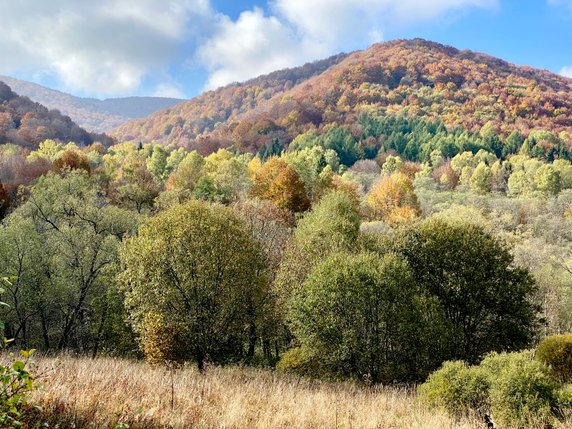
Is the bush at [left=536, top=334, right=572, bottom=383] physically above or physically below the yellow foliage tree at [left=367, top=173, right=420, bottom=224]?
below

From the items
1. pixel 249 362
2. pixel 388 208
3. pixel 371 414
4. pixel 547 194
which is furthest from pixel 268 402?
pixel 547 194

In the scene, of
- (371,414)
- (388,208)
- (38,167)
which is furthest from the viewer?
(388,208)

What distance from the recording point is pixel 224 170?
6228 centimetres

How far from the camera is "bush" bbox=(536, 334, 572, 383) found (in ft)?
59.6

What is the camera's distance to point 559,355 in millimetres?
18531

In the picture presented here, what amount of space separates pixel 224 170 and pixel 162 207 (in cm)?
1735

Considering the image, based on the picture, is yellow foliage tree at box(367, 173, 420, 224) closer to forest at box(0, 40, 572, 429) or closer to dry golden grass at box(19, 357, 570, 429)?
forest at box(0, 40, 572, 429)

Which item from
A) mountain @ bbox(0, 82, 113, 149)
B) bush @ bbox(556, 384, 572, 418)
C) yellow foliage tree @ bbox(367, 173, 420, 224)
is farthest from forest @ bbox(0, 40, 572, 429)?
mountain @ bbox(0, 82, 113, 149)

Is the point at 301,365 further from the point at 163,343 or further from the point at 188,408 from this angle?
the point at 188,408

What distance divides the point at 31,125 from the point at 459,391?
138 m

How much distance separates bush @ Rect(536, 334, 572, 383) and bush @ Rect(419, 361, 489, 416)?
682cm

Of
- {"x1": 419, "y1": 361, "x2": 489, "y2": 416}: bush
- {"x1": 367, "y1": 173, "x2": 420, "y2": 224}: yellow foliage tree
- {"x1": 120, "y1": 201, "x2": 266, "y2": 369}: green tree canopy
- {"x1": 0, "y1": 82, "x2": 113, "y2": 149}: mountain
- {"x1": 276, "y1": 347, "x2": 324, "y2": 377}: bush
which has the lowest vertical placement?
{"x1": 276, "y1": 347, "x2": 324, "y2": 377}: bush

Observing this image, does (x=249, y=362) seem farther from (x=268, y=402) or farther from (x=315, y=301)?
(x=268, y=402)

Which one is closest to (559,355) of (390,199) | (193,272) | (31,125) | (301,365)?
(301,365)
